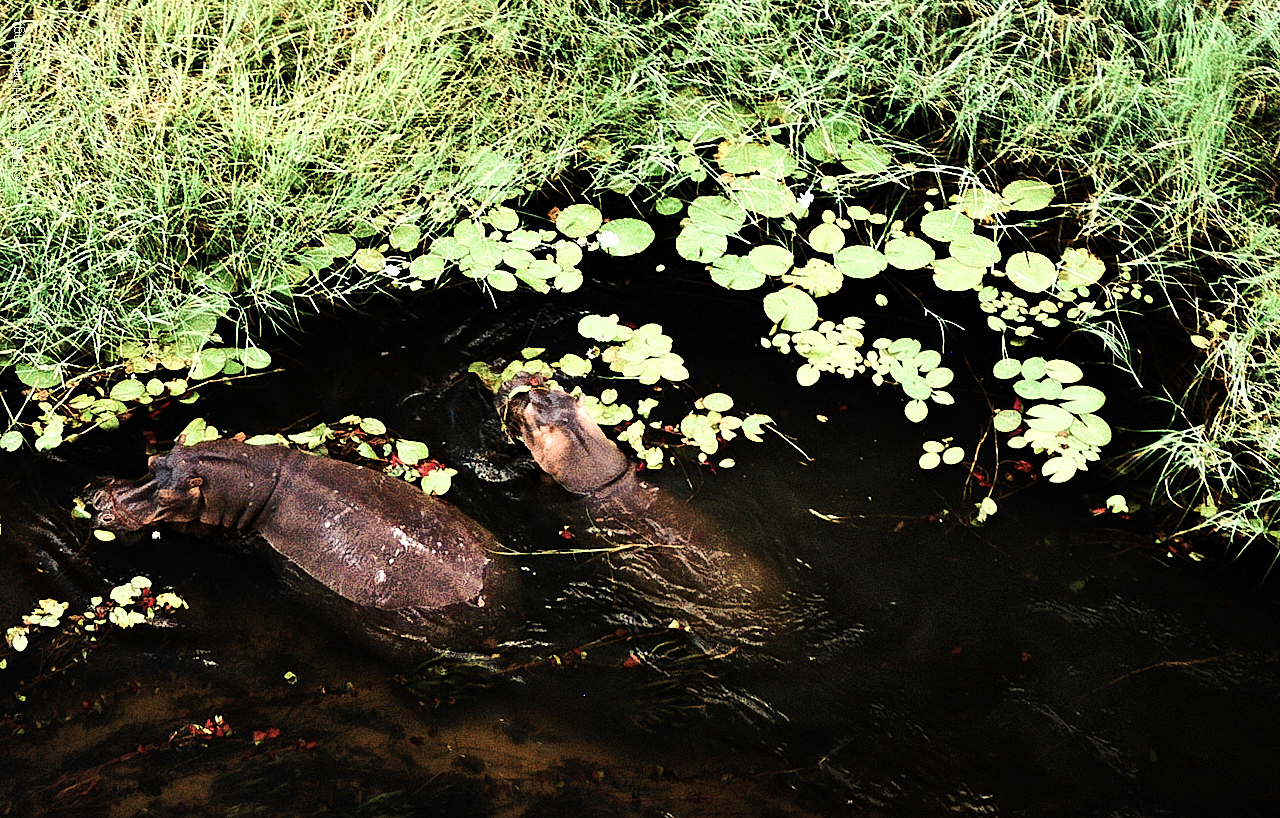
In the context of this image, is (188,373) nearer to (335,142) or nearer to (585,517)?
(335,142)

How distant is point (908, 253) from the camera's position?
6.21 metres

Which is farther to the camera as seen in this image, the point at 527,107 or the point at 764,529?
the point at 527,107

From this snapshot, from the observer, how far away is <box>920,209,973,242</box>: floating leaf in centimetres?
634

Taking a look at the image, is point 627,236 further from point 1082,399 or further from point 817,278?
point 1082,399

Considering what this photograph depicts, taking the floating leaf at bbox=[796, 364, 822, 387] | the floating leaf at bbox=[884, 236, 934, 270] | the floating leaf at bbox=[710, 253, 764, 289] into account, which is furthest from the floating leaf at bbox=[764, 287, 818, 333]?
the floating leaf at bbox=[884, 236, 934, 270]

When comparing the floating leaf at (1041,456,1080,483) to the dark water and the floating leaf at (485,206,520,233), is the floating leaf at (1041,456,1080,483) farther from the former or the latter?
the floating leaf at (485,206,520,233)

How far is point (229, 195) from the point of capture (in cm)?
610

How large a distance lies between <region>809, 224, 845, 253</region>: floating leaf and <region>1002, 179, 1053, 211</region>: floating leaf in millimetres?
1065

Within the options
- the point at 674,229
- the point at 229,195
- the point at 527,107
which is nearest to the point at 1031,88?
the point at 674,229

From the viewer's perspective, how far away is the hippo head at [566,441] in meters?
5.00

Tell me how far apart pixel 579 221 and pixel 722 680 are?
2.96 meters

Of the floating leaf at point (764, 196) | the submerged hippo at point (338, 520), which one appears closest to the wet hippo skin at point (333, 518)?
the submerged hippo at point (338, 520)

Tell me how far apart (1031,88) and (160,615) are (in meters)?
5.63

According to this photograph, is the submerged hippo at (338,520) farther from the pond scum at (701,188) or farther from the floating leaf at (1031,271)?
the floating leaf at (1031,271)
